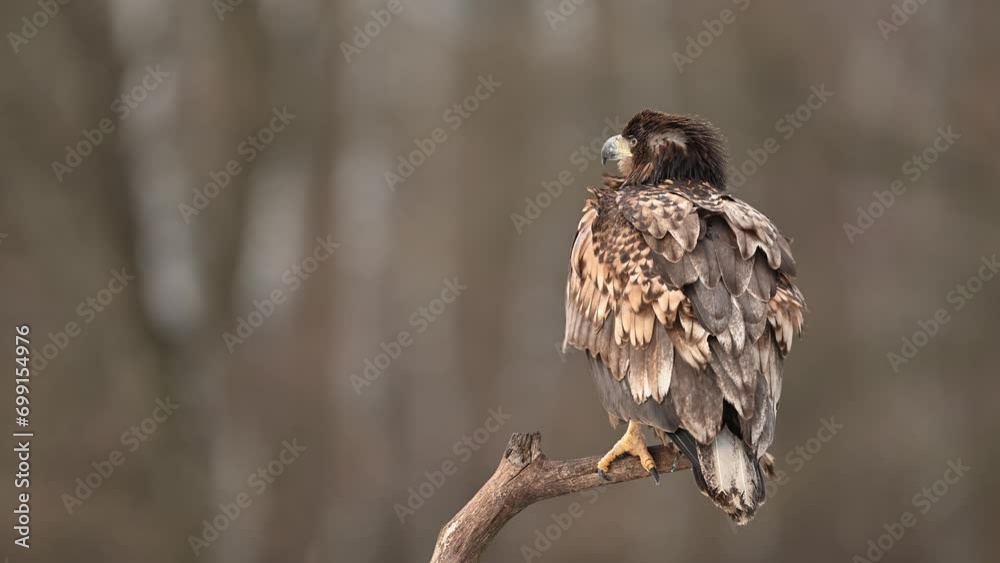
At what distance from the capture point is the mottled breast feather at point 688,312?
2736 millimetres

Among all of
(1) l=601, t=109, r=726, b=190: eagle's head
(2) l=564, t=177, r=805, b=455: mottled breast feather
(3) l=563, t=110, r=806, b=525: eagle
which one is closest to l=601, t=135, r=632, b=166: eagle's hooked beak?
(1) l=601, t=109, r=726, b=190: eagle's head

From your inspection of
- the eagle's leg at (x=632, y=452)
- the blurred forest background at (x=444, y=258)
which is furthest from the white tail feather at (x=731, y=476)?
the blurred forest background at (x=444, y=258)

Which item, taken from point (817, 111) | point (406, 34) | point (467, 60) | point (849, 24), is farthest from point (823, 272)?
point (406, 34)

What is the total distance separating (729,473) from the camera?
264 centimetres

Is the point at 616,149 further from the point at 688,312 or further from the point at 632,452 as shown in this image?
the point at 632,452

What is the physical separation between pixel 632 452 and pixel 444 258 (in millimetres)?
3389

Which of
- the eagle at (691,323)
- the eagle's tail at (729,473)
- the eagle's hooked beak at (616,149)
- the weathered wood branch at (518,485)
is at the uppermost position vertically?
the eagle's hooked beak at (616,149)

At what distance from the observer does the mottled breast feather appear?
2.74 meters

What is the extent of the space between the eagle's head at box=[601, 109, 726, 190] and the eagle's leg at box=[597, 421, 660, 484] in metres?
0.92

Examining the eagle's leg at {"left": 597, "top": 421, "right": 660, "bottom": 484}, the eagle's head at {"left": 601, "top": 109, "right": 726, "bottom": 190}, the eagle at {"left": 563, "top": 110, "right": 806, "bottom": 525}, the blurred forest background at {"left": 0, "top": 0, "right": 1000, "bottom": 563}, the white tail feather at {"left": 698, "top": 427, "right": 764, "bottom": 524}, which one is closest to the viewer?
the white tail feather at {"left": 698, "top": 427, "right": 764, "bottom": 524}

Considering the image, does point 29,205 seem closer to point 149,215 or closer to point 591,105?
point 149,215

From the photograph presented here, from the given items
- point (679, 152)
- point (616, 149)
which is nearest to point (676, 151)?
point (679, 152)

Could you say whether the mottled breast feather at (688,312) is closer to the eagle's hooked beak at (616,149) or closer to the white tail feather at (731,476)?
the white tail feather at (731,476)

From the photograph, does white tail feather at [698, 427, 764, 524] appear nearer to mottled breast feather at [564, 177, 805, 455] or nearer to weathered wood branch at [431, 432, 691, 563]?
mottled breast feather at [564, 177, 805, 455]
